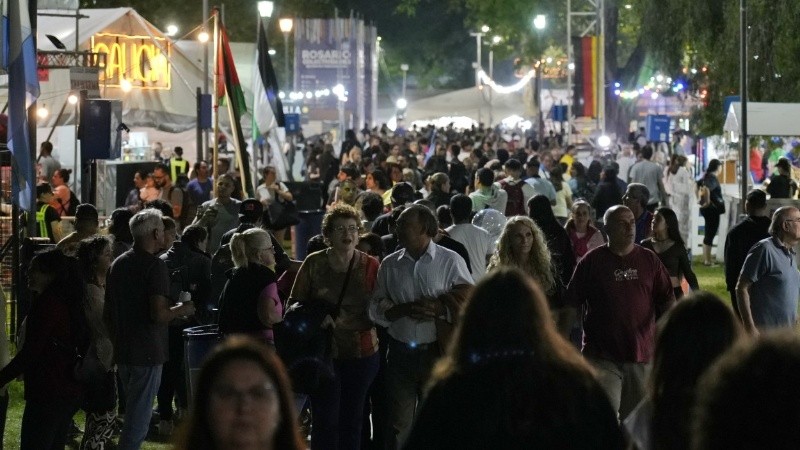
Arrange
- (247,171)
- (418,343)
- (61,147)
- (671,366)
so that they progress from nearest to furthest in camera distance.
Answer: (671,366) < (418,343) < (247,171) < (61,147)

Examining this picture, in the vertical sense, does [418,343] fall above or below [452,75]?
below

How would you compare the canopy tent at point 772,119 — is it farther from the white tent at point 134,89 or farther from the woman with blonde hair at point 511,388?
the woman with blonde hair at point 511,388

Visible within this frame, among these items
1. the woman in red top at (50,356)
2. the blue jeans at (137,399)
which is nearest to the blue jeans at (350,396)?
the blue jeans at (137,399)

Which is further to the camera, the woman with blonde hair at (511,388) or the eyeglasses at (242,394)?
the woman with blonde hair at (511,388)

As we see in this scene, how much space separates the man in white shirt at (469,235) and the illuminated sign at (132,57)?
1497cm

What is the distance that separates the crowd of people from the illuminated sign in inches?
446

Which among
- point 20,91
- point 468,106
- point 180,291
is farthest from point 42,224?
point 468,106

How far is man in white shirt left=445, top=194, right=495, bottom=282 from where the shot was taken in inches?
446

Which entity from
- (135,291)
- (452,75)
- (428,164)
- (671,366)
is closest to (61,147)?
(428,164)

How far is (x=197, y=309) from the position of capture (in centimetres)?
1089

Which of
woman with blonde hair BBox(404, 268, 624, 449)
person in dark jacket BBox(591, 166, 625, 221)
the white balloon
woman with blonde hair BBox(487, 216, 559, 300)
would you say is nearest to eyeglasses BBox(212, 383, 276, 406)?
woman with blonde hair BBox(404, 268, 624, 449)

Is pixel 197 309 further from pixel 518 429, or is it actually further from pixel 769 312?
pixel 518 429

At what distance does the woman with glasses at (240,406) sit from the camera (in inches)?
149

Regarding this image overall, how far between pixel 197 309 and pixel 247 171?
8.65 meters
